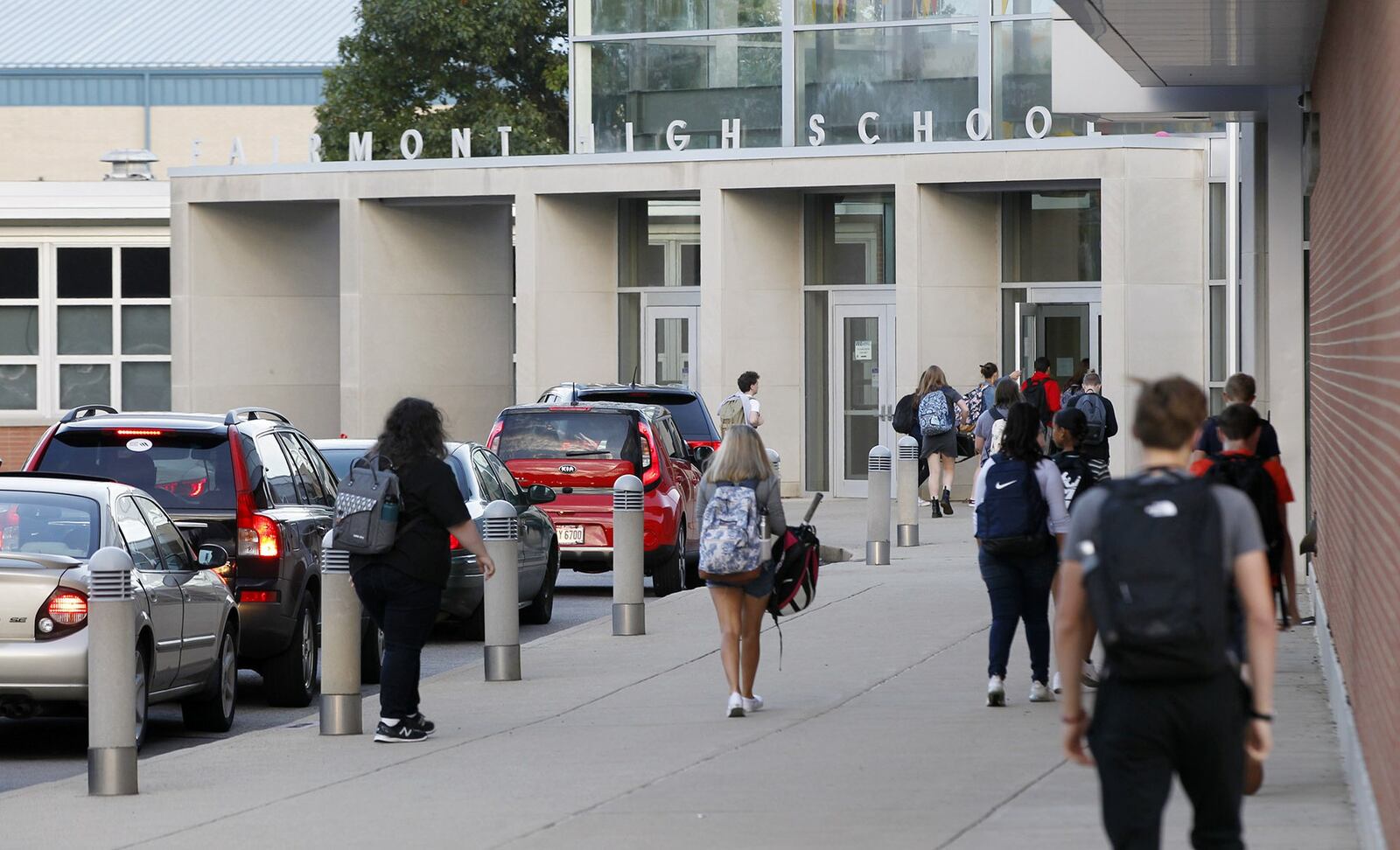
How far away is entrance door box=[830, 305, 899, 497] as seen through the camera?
3167cm

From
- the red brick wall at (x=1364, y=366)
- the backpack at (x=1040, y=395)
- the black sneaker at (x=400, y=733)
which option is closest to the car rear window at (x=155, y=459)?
the black sneaker at (x=400, y=733)

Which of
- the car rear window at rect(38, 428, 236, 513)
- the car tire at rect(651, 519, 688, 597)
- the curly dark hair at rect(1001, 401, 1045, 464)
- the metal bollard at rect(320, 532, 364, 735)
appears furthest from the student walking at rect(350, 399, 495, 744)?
the car tire at rect(651, 519, 688, 597)

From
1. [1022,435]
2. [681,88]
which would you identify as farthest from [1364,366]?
[681,88]

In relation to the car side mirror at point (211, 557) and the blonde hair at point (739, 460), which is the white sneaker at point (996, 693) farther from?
the car side mirror at point (211, 557)

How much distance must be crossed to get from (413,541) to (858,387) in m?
22.0

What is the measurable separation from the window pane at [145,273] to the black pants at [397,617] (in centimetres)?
3209

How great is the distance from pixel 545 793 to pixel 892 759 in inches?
64.3

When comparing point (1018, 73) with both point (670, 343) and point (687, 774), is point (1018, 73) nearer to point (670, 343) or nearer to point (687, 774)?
point (670, 343)

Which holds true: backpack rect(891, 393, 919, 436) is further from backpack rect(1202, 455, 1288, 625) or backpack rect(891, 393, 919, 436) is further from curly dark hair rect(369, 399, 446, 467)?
curly dark hair rect(369, 399, 446, 467)

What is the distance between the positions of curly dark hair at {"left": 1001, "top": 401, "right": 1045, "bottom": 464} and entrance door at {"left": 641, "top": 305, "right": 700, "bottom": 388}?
74.0 feet

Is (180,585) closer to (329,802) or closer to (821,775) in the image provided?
(329,802)

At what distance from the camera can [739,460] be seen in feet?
35.4

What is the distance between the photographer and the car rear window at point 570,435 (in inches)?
731

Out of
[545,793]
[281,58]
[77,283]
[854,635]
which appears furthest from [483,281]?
[281,58]
